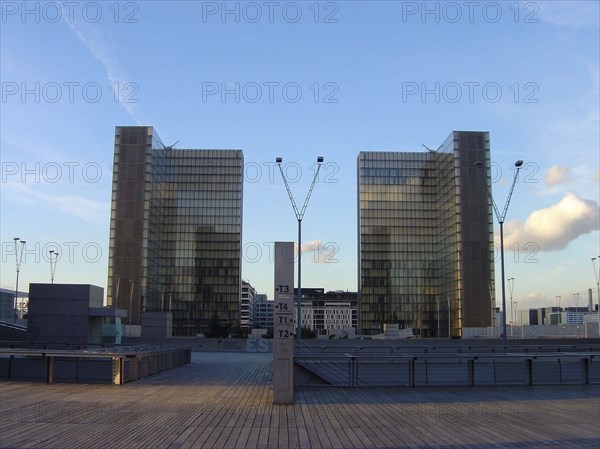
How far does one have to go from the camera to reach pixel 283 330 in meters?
15.0

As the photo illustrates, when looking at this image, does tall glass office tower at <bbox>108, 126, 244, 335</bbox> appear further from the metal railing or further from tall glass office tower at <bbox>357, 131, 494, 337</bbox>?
the metal railing

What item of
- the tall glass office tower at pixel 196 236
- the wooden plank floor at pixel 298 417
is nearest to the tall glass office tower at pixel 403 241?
the tall glass office tower at pixel 196 236

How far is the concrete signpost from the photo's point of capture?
14766 millimetres

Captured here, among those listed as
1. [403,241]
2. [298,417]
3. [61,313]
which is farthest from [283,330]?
[403,241]

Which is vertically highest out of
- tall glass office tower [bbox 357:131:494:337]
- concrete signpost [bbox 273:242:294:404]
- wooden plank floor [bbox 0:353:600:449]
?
tall glass office tower [bbox 357:131:494:337]

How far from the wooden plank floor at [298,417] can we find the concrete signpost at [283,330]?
48 cm

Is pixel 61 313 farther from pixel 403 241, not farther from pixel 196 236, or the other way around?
pixel 403 241

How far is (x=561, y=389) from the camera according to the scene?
18.1m

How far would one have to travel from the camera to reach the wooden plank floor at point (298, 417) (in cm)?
1012

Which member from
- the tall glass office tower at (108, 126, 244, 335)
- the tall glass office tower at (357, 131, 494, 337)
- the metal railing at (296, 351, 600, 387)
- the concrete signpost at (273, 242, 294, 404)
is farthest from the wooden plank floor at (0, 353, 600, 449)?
the tall glass office tower at (357, 131, 494, 337)

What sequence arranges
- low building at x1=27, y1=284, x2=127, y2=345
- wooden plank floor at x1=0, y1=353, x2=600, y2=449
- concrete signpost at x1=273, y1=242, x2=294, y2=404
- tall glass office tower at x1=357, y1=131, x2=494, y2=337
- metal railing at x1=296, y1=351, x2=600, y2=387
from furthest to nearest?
tall glass office tower at x1=357, y1=131, x2=494, y2=337, low building at x1=27, y1=284, x2=127, y2=345, metal railing at x1=296, y1=351, x2=600, y2=387, concrete signpost at x1=273, y1=242, x2=294, y2=404, wooden plank floor at x1=0, y1=353, x2=600, y2=449

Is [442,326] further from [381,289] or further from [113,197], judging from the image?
[113,197]

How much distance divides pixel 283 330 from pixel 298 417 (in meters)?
2.60

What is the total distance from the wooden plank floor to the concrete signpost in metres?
0.48
